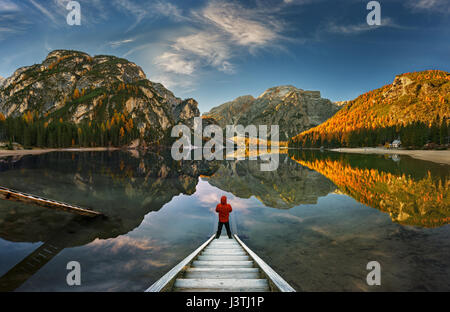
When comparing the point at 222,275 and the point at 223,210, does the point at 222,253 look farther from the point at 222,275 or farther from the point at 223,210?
the point at 222,275

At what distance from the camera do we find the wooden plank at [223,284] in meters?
5.57

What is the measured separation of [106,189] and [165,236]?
16.1m

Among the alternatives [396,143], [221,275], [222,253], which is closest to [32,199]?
[222,253]

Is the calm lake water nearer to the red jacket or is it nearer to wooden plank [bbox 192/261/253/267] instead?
wooden plank [bbox 192/261/253/267]

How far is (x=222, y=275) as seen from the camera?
21.3 ft

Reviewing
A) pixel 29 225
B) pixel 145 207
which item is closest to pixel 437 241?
pixel 145 207

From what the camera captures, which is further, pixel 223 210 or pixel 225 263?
pixel 223 210

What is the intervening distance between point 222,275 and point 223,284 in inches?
34.0

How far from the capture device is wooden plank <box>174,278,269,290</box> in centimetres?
557

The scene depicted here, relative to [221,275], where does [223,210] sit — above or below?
above

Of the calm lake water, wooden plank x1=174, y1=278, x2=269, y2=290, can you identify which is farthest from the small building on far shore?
wooden plank x1=174, y1=278, x2=269, y2=290

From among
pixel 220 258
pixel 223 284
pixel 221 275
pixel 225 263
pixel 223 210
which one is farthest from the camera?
pixel 223 210

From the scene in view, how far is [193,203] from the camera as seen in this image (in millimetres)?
21375
